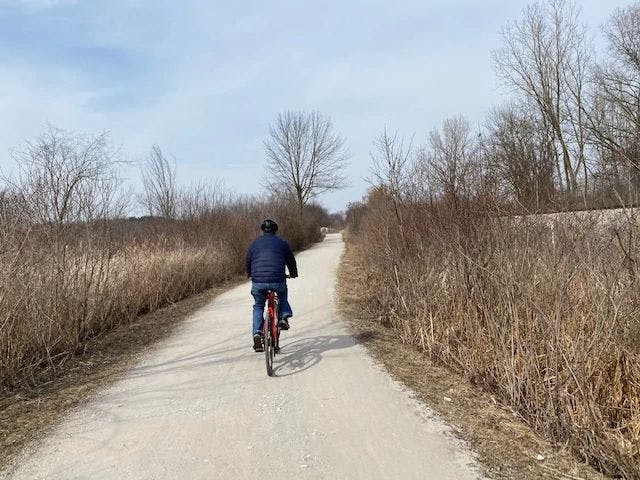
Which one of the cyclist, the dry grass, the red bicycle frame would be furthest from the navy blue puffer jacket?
the dry grass

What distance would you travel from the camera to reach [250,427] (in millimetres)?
4555

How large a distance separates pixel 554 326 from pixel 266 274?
11.8 feet

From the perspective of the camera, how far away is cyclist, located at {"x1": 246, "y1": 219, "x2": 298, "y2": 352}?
677 cm

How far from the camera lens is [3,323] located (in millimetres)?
5930

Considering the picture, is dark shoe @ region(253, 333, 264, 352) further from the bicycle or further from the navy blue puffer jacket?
the navy blue puffer jacket

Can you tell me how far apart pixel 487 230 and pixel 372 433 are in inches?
113

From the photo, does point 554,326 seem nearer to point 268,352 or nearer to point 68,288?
point 268,352

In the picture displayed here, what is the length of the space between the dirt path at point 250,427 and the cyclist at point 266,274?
1.81ft

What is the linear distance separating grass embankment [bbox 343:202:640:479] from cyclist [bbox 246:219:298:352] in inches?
83.7

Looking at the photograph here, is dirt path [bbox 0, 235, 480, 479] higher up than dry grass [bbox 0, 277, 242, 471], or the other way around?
dry grass [bbox 0, 277, 242, 471]

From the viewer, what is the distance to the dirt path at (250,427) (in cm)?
376

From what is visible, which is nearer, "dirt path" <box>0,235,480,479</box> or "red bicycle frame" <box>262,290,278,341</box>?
"dirt path" <box>0,235,480,479</box>

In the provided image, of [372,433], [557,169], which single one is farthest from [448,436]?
[557,169]

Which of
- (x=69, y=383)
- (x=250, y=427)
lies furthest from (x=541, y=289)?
(x=69, y=383)
